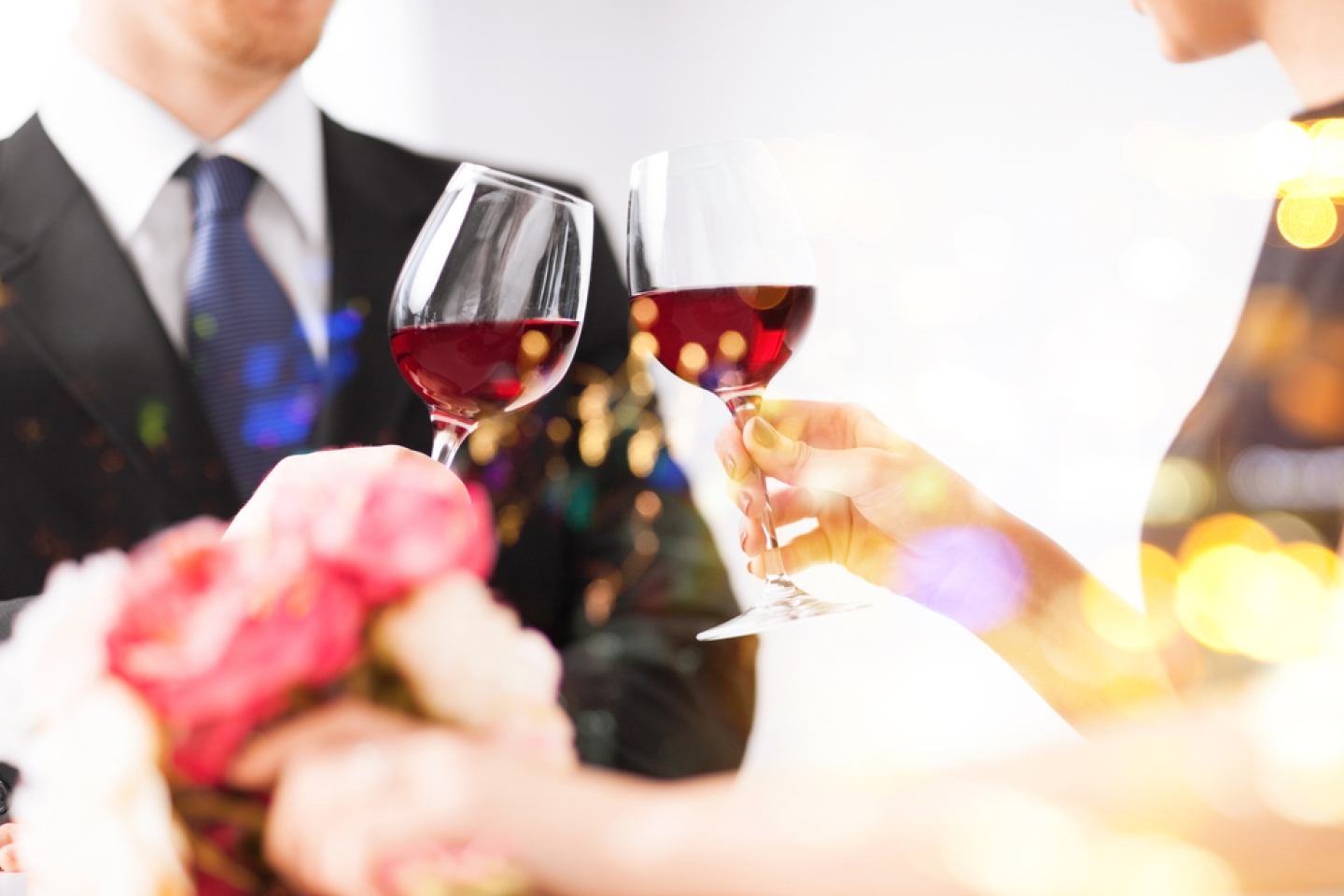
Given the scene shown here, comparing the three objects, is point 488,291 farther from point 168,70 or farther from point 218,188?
point 168,70

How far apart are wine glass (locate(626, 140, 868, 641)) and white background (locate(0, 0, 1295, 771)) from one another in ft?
3.22

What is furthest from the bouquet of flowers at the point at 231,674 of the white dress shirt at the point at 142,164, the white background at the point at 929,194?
the white background at the point at 929,194

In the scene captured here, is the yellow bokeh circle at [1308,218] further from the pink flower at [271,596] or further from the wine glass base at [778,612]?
the pink flower at [271,596]

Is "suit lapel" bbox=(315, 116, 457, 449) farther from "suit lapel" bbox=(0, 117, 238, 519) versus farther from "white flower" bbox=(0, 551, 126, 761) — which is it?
"white flower" bbox=(0, 551, 126, 761)

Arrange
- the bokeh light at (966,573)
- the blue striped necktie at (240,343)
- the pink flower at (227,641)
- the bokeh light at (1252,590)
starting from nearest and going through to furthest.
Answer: the pink flower at (227,641)
the bokeh light at (966,573)
the bokeh light at (1252,590)
the blue striped necktie at (240,343)

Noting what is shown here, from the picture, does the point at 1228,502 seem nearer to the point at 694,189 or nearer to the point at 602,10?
the point at 694,189

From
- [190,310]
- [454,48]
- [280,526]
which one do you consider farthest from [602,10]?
[280,526]

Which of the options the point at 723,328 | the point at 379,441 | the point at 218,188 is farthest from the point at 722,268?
the point at 218,188

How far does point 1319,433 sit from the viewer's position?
955 millimetres

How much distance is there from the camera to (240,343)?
3.67 feet

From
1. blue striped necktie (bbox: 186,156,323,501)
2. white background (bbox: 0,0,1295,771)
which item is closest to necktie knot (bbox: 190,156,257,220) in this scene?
blue striped necktie (bbox: 186,156,323,501)

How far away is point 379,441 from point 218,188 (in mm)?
356

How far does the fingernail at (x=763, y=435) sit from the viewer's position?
0.74 m

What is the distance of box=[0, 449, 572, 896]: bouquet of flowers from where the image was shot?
0.30m
